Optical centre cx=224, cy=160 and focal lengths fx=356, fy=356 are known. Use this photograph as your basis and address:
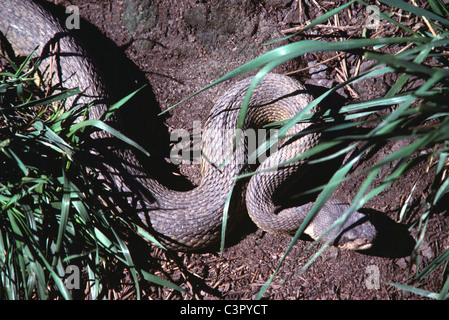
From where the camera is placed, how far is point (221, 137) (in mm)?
3330

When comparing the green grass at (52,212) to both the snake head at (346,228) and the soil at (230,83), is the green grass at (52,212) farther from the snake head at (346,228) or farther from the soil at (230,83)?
the snake head at (346,228)

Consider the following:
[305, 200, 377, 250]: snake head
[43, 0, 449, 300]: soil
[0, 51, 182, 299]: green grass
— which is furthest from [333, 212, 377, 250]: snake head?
[0, 51, 182, 299]: green grass

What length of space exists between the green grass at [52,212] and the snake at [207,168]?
0.24m

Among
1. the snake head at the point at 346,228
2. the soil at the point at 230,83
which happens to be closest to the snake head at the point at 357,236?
the snake head at the point at 346,228

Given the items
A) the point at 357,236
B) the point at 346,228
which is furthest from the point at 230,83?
the point at 357,236

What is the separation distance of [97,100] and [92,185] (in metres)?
0.80

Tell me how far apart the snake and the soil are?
213 millimetres

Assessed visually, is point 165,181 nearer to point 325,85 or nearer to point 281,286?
point 281,286

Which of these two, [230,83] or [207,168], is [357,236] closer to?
[207,168]

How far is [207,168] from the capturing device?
3441 mm

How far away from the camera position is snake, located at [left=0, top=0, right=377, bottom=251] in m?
3.25

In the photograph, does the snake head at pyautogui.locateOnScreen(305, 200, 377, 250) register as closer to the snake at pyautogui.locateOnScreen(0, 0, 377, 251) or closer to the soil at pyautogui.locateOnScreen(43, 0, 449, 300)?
the snake at pyautogui.locateOnScreen(0, 0, 377, 251)

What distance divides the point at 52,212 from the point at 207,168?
1.39m
